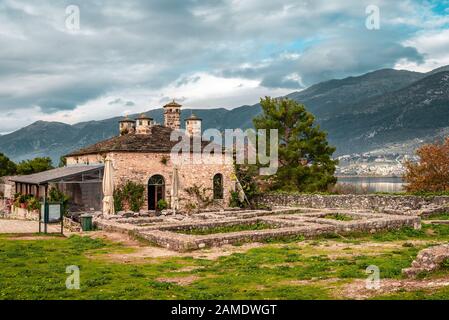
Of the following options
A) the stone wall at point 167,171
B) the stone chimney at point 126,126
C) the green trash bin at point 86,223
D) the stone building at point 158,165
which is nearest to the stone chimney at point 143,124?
the stone building at point 158,165

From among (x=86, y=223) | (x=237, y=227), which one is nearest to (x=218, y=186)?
(x=237, y=227)

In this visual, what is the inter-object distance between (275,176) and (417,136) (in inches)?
5980

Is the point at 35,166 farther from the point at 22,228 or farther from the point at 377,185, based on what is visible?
the point at 377,185

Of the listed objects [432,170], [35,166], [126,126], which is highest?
[126,126]

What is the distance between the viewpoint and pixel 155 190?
30.5 metres

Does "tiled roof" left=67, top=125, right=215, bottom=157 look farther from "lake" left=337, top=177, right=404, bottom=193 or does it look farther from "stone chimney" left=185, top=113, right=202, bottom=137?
"lake" left=337, top=177, right=404, bottom=193

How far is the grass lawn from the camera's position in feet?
29.2

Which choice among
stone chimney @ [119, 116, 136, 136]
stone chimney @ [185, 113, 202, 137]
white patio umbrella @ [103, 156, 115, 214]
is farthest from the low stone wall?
white patio umbrella @ [103, 156, 115, 214]

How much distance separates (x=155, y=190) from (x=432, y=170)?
25.9m

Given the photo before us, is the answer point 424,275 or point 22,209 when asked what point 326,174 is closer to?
point 22,209

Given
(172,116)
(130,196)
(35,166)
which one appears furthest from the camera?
(35,166)

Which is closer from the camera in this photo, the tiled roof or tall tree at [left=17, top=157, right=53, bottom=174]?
the tiled roof

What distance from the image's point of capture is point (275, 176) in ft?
140
